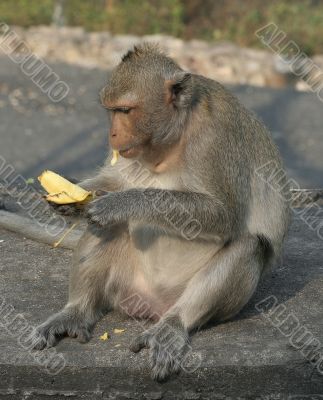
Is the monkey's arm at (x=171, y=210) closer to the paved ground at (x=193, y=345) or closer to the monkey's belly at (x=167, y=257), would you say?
the monkey's belly at (x=167, y=257)

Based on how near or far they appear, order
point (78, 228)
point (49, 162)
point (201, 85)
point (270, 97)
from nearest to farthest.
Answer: point (201, 85) < point (78, 228) < point (49, 162) < point (270, 97)

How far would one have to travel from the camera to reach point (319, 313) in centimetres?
594

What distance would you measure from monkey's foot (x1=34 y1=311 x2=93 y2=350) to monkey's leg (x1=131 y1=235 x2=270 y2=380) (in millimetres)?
429

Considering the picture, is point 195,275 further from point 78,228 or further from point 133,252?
point 78,228

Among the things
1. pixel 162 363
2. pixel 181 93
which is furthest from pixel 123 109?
pixel 162 363

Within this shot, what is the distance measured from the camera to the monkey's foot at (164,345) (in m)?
5.15

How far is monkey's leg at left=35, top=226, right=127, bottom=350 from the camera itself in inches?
A: 223

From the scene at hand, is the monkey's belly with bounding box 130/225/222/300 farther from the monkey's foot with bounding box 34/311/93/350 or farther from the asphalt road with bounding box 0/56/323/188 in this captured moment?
the asphalt road with bounding box 0/56/323/188

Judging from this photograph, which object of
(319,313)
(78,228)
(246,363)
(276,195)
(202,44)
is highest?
(202,44)

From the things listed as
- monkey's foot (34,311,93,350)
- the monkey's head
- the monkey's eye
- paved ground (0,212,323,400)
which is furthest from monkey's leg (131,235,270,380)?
the monkey's eye

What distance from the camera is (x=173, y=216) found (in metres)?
5.34

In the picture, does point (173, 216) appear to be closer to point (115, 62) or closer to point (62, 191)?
point (62, 191)

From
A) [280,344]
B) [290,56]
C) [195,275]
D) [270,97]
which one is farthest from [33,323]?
[290,56]

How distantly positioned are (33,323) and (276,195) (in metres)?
1.80
